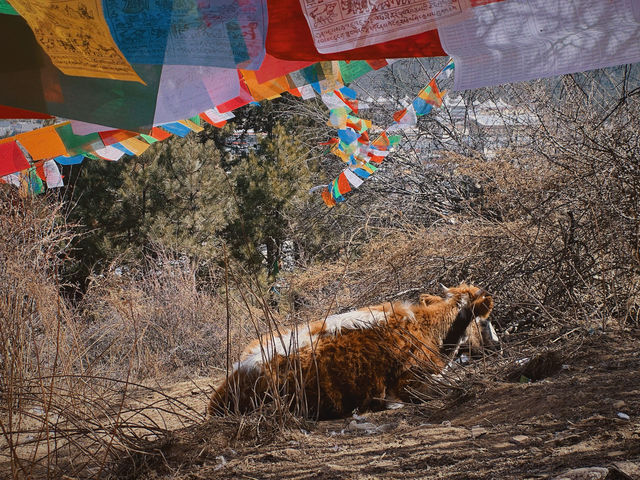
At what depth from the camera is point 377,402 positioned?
14.5 feet

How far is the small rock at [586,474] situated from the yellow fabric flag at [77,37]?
254 cm

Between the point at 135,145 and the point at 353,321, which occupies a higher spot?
the point at 135,145

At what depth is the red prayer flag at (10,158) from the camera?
5.91 meters

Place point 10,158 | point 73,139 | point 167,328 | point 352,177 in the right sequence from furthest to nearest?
point 352,177 → point 167,328 → point 10,158 → point 73,139

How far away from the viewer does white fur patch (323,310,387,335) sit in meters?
4.55

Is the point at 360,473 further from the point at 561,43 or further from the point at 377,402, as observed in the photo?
the point at 561,43

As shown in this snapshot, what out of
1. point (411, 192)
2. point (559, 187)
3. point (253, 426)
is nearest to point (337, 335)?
point (253, 426)

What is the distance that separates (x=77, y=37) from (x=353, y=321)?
2.80m

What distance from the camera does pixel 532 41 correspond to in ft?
9.09

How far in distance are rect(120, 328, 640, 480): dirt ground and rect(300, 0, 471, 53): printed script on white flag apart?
2027 millimetres

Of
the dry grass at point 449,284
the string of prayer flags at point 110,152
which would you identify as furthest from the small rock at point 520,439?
the string of prayer flags at point 110,152

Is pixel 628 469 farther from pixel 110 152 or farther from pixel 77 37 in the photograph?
pixel 110 152

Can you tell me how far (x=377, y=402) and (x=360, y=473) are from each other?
5.88ft

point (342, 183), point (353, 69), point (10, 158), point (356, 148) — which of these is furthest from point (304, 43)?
point (342, 183)
